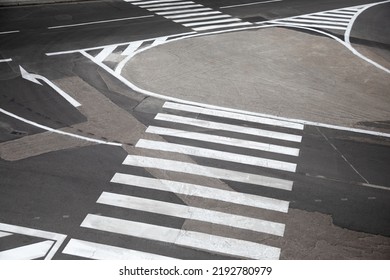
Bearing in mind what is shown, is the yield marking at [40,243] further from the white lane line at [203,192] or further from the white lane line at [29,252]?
the white lane line at [203,192]

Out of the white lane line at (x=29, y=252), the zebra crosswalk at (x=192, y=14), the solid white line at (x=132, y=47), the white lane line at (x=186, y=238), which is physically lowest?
the white lane line at (x=186, y=238)

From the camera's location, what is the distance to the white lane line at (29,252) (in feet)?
45.3

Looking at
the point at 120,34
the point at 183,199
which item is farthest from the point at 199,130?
the point at 120,34

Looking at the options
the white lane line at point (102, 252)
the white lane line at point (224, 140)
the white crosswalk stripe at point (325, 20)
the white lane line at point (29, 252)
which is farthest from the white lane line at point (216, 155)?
the white crosswalk stripe at point (325, 20)

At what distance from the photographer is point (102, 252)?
14125mm

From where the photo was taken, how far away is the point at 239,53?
94.6 ft

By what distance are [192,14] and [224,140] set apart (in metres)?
17.9

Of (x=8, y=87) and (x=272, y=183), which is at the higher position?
(x=8, y=87)

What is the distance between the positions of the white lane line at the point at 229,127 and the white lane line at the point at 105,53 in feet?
24.2

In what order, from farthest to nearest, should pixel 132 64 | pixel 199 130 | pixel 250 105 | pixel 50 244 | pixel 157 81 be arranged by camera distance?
pixel 132 64
pixel 157 81
pixel 250 105
pixel 199 130
pixel 50 244

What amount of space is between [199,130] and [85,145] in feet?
15.1

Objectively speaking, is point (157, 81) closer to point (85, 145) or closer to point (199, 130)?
point (199, 130)

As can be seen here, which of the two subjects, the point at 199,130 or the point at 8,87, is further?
the point at 8,87

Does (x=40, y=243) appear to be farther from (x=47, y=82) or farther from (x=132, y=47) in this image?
(x=132, y=47)
